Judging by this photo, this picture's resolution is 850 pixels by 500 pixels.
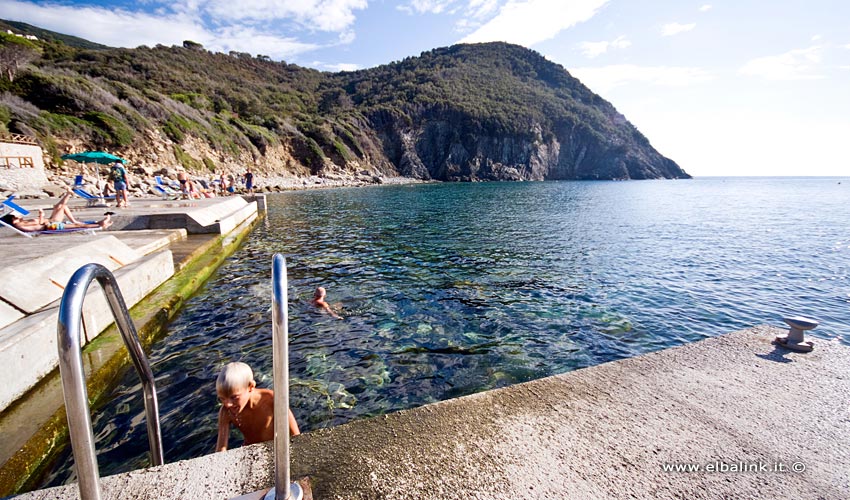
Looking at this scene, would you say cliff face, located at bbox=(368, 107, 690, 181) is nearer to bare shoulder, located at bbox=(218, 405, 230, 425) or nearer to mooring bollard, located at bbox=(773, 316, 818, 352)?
mooring bollard, located at bbox=(773, 316, 818, 352)

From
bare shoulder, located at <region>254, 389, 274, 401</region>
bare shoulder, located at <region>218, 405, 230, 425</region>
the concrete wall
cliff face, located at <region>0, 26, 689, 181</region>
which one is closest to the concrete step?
bare shoulder, located at <region>218, 405, 230, 425</region>

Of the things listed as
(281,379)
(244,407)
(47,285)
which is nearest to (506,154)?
(47,285)

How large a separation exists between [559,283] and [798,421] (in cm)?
806

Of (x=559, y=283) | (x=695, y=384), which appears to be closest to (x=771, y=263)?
(x=559, y=283)

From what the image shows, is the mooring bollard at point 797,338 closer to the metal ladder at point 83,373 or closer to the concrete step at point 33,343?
the metal ladder at point 83,373

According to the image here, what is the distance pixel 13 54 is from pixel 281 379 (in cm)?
6448

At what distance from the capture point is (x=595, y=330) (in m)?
7.62

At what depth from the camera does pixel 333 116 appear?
94688mm

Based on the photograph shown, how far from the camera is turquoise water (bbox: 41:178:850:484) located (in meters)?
5.12

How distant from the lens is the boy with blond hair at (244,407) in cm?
322

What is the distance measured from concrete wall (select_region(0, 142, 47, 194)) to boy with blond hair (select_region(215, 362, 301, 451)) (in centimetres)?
2980

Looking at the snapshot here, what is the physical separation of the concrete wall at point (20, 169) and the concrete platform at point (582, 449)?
31297 millimetres

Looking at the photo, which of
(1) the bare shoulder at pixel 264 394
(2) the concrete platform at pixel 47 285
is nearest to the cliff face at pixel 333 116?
(2) the concrete platform at pixel 47 285

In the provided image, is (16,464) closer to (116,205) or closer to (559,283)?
(559,283)
